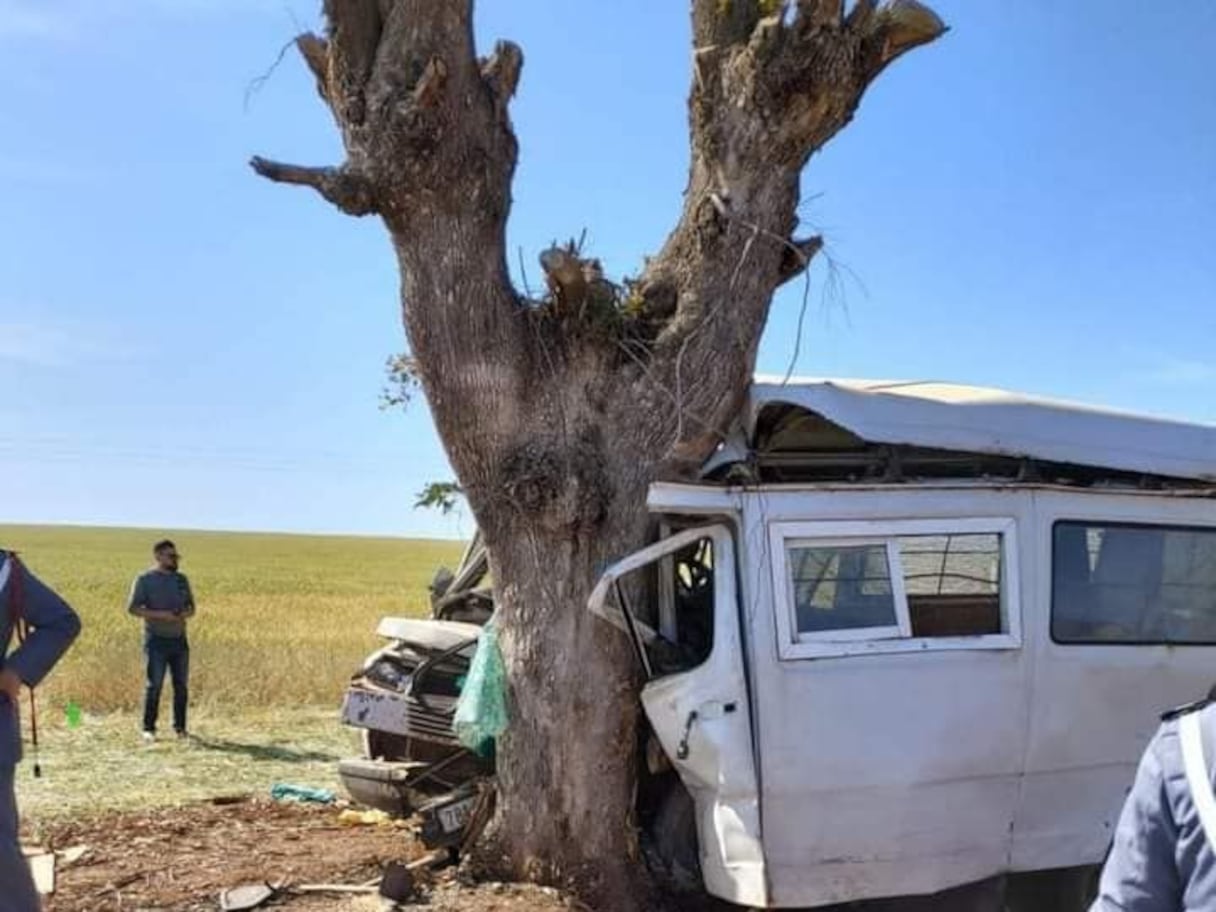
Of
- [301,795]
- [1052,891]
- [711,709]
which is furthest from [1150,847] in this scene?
[301,795]

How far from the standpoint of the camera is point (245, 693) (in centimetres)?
1443

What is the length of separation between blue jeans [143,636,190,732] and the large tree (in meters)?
6.66

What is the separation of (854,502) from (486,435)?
5.91 ft

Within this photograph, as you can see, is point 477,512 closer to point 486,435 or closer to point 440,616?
point 486,435

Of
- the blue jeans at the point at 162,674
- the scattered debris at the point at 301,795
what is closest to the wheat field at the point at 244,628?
the blue jeans at the point at 162,674

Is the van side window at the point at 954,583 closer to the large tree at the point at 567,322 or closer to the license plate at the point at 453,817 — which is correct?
the large tree at the point at 567,322

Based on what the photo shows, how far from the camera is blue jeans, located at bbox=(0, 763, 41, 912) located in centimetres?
449

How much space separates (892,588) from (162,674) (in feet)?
27.7

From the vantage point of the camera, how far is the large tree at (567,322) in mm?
6320

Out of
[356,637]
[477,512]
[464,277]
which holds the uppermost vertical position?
[464,277]

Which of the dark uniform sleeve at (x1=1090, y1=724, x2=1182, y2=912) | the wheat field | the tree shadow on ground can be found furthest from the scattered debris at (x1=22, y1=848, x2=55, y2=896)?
the dark uniform sleeve at (x1=1090, y1=724, x2=1182, y2=912)

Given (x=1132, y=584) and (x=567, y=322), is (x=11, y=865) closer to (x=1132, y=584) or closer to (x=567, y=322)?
(x=567, y=322)

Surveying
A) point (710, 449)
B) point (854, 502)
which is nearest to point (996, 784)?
point (854, 502)

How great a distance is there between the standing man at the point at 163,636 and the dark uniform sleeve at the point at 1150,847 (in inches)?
437
